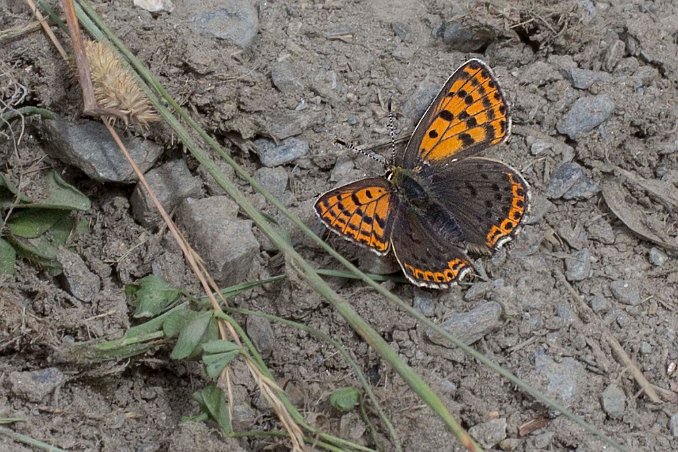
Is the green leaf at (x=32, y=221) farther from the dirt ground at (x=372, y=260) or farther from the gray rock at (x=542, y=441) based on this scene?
the gray rock at (x=542, y=441)

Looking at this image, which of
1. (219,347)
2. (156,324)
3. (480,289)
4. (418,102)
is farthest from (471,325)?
(156,324)

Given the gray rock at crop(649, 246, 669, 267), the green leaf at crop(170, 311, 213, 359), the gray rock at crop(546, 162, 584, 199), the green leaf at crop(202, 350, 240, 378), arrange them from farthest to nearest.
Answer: the gray rock at crop(546, 162, 584, 199)
the gray rock at crop(649, 246, 669, 267)
the green leaf at crop(170, 311, 213, 359)
the green leaf at crop(202, 350, 240, 378)

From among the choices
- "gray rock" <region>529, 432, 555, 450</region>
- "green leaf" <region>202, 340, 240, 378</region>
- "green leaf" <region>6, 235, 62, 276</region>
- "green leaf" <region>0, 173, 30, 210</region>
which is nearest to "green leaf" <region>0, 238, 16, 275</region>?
"green leaf" <region>6, 235, 62, 276</region>

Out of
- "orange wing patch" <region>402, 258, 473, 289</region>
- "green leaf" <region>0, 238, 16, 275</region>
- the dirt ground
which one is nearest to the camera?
the dirt ground

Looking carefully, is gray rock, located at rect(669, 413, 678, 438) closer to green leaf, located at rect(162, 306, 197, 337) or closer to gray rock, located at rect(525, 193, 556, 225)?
gray rock, located at rect(525, 193, 556, 225)

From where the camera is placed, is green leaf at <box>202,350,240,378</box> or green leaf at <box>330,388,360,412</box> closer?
green leaf at <box>202,350,240,378</box>

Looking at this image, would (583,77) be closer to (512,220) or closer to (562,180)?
(562,180)

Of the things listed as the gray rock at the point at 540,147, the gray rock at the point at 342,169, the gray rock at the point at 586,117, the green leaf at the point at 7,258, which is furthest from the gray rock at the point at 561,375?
the green leaf at the point at 7,258
